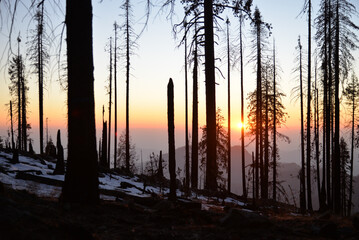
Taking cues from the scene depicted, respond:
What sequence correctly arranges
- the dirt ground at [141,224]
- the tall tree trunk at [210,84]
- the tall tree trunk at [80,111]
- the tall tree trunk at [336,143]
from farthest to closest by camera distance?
1. the tall tree trunk at [336,143]
2. the tall tree trunk at [210,84]
3. the tall tree trunk at [80,111]
4. the dirt ground at [141,224]

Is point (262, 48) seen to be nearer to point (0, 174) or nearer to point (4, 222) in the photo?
point (0, 174)

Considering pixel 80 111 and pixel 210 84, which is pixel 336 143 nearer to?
pixel 210 84

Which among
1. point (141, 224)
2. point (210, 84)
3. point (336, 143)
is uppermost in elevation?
point (210, 84)

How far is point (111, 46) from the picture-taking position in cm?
2767

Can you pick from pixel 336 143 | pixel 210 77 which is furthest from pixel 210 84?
pixel 336 143

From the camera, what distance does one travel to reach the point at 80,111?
16.3ft

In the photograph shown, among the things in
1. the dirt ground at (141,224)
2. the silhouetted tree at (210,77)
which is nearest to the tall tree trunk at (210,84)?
the silhouetted tree at (210,77)

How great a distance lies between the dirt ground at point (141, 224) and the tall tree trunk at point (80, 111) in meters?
0.42

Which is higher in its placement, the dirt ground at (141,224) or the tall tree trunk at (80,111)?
Answer: the tall tree trunk at (80,111)

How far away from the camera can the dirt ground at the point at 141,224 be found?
2921 millimetres

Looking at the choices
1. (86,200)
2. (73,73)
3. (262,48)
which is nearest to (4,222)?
(86,200)

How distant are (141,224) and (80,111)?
230 centimetres

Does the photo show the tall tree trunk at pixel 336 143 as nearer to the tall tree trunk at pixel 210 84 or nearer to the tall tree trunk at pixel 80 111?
the tall tree trunk at pixel 210 84

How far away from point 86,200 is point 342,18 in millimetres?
16827
